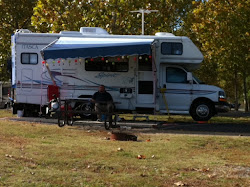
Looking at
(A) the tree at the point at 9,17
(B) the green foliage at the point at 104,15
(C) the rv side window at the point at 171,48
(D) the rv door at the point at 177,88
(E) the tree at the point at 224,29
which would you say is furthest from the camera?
(A) the tree at the point at 9,17

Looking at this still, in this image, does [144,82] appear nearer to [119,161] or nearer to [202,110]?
[202,110]

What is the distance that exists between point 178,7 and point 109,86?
16.3 metres

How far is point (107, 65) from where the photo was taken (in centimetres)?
2139

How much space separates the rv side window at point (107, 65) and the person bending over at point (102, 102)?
177 cm

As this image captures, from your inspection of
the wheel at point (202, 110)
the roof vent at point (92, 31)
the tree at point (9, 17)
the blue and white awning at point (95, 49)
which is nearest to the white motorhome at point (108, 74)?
the roof vent at point (92, 31)

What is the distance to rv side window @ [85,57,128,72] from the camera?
69.7 feet

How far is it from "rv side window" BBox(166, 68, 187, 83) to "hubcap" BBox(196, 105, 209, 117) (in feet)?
3.74

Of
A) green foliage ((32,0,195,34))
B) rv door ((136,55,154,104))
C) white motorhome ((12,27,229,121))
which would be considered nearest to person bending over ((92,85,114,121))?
white motorhome ((12,27,229,121))

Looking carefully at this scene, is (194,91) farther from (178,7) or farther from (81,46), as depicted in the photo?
(178,7)

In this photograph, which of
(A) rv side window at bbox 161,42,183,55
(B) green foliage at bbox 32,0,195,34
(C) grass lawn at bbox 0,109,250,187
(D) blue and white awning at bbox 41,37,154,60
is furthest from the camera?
(B) green foliage at bbox 32,0,195,34

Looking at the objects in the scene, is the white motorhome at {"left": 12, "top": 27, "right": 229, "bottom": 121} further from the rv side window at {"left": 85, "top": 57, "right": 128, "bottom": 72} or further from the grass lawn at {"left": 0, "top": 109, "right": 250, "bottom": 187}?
the grass lawn at {"left": 0, "top": 109, "right": 250, "bottom": 187}

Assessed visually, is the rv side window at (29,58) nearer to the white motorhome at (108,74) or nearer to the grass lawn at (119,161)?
the white motorhome at (108,74)

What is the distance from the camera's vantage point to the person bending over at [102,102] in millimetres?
17359

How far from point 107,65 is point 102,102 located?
3987 millimetres
